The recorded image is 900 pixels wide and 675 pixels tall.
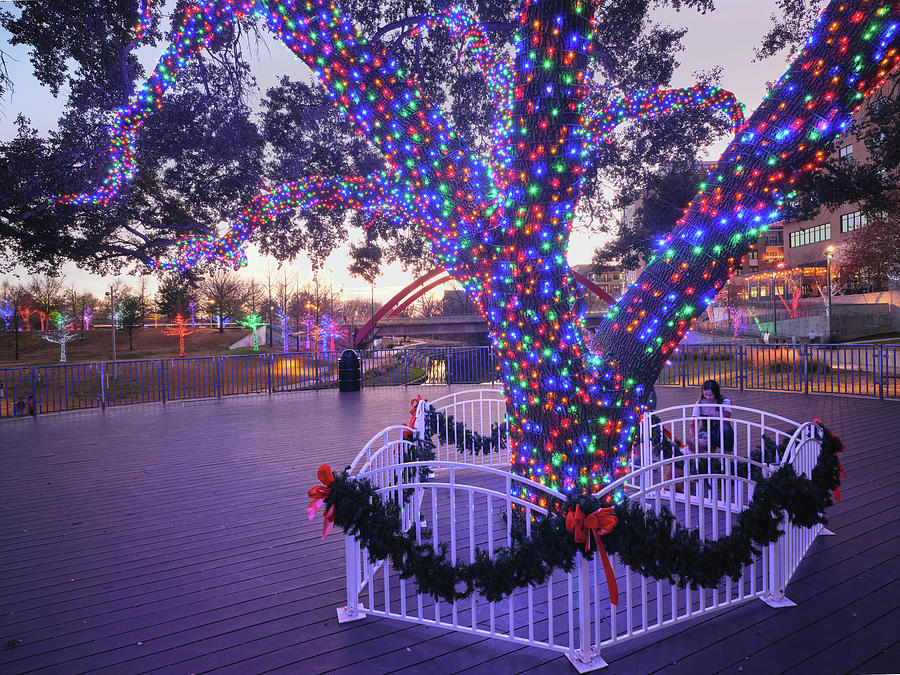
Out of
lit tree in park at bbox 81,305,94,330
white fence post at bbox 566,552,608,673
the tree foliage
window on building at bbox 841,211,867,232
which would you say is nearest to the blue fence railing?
the tree foliage

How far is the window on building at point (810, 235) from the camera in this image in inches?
2073

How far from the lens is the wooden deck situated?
269 centimetres

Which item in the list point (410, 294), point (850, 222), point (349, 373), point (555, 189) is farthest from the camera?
point (850, 222)

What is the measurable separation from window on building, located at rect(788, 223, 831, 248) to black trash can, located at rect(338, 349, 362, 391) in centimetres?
5744

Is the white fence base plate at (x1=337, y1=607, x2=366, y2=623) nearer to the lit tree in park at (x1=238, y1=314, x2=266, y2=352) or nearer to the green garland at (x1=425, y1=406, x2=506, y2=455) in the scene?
the green garland at (x1=425, y1=406, x2=506, y2=455)

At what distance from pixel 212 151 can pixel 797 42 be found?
40.5 feet

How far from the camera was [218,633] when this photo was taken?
2969mm

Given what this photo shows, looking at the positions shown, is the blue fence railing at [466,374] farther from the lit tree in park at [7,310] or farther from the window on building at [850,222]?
the window on building at [850,222]

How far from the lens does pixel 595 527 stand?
2.46 meters

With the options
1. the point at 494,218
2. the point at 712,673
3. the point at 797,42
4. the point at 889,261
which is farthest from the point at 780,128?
the point at 889,261

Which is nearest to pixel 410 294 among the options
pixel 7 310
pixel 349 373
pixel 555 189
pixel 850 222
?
pixel 349 373

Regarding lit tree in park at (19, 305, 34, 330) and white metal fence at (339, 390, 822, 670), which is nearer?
white metal fence at (339, 390, 822, 670)

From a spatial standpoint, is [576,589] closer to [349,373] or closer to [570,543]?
[570,543]

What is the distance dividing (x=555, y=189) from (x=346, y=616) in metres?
3.33
